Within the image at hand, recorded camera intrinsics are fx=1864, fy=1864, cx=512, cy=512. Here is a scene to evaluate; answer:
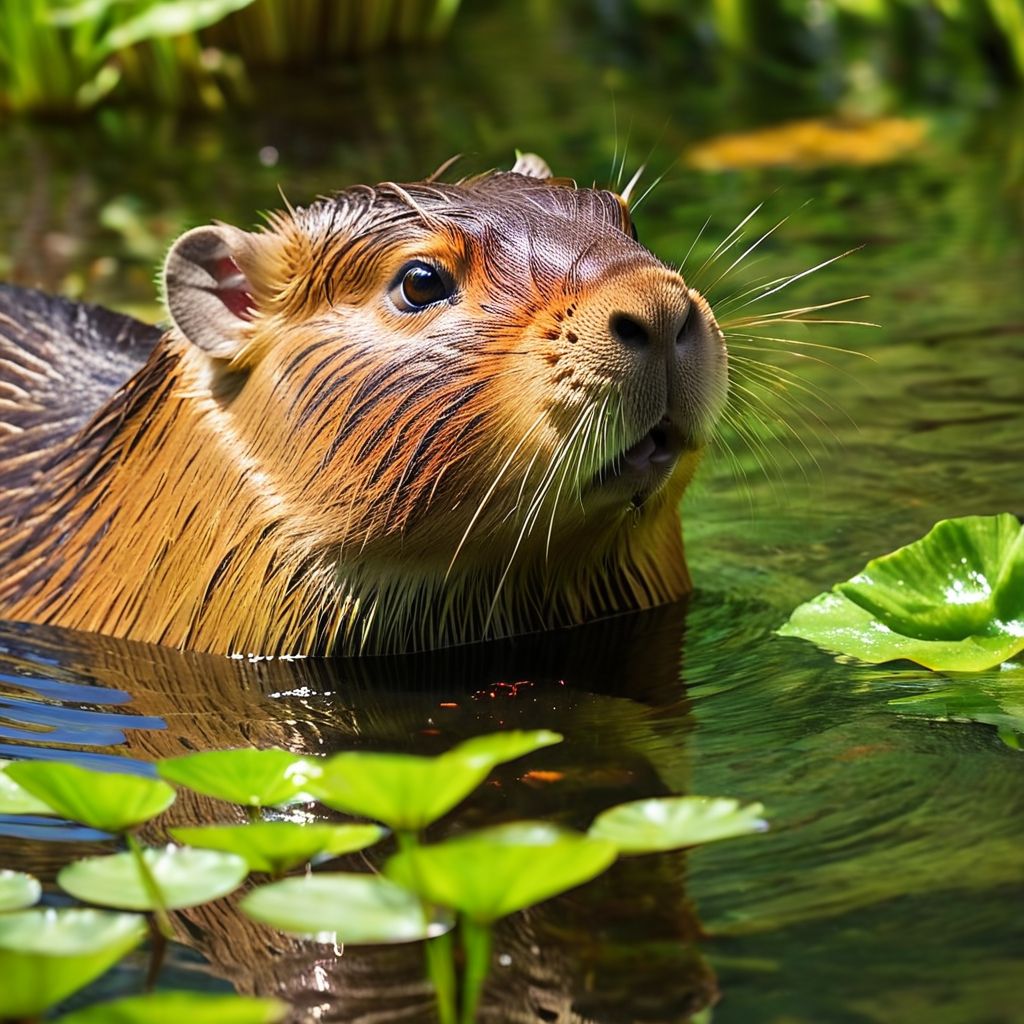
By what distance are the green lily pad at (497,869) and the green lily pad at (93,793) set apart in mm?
614

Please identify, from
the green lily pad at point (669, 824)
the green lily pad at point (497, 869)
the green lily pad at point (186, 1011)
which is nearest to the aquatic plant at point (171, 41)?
the green lily pad at point (669, 824)

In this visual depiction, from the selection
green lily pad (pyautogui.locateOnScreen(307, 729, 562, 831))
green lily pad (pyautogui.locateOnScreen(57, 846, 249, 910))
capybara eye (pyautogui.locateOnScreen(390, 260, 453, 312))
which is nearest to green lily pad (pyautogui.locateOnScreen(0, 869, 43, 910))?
green lily pad (pyautogui.locateOnScreen(57, 846, 249, 910))

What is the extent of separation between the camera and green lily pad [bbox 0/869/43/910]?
2.91 m

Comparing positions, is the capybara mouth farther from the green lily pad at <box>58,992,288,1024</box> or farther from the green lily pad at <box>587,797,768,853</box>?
the green lily pad at <box>58,992,288,1024</box>

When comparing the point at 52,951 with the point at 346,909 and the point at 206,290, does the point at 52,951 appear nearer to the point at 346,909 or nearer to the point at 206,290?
the point at 346,909

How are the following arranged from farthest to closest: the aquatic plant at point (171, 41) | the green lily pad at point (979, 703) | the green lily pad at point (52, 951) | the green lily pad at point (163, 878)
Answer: the aquatic plant at point (171, 41), the green lily pad at point (979, 703), the green lily pad at point (163, 878), the green lily pad at point (52, 951)

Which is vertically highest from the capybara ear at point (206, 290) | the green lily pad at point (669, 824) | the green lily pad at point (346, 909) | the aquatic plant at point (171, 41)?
the aquatic plant at point (171, 41)

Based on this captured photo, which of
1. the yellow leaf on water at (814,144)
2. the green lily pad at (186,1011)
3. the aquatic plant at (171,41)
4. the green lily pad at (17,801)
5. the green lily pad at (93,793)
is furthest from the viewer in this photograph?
the aquatic plant at (171,41)

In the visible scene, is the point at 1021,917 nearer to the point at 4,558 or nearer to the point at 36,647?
the point at 36,647

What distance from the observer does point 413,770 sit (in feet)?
8.16

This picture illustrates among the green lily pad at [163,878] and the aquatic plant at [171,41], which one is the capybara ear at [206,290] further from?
the aquatic plant at [171,41]

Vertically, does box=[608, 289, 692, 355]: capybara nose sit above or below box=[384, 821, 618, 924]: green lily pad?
above

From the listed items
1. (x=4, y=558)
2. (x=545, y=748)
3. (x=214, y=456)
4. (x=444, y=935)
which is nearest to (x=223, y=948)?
(x=444, y=935)

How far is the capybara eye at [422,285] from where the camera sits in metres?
4.33
